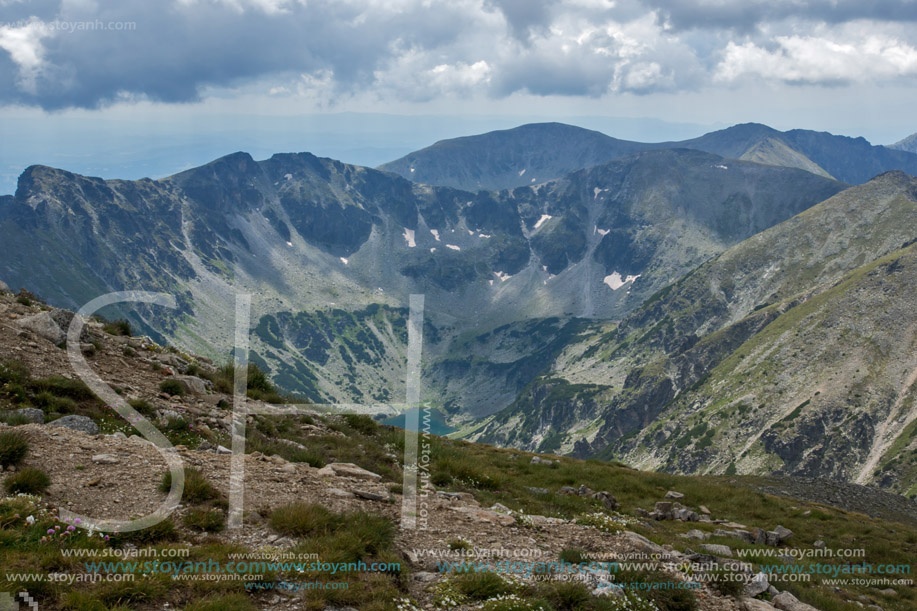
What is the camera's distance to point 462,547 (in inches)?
505

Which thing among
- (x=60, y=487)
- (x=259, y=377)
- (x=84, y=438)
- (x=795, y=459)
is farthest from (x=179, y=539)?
(x=795, y=459)

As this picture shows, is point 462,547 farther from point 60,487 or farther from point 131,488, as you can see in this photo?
point 60,487

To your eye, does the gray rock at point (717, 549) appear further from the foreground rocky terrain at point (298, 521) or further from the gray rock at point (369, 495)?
the gray rock at point (369, 495)

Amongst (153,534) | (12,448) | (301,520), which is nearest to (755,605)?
(301,520)

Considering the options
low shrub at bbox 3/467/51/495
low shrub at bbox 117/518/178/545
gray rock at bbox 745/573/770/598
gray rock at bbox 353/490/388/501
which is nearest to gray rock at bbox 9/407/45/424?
low shrub at bbox 3/467/51/495

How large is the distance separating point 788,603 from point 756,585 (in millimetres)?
906

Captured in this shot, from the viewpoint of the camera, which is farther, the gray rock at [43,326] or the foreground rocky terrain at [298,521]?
the gray rock at [43,326]

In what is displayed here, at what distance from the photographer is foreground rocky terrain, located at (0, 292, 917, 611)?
9891 millimetres

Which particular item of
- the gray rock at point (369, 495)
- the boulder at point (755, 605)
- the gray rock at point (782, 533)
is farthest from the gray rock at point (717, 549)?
the gray rock at point (369, 495)

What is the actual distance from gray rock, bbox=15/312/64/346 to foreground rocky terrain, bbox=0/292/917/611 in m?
0.05

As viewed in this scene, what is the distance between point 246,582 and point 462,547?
4906mm

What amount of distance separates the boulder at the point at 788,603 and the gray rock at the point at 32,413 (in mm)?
19765

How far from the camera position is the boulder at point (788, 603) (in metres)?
14.4

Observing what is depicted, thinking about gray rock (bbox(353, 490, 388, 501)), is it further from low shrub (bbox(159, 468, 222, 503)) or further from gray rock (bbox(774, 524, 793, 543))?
gray rock (bbox(774, 524, 793, 543))
